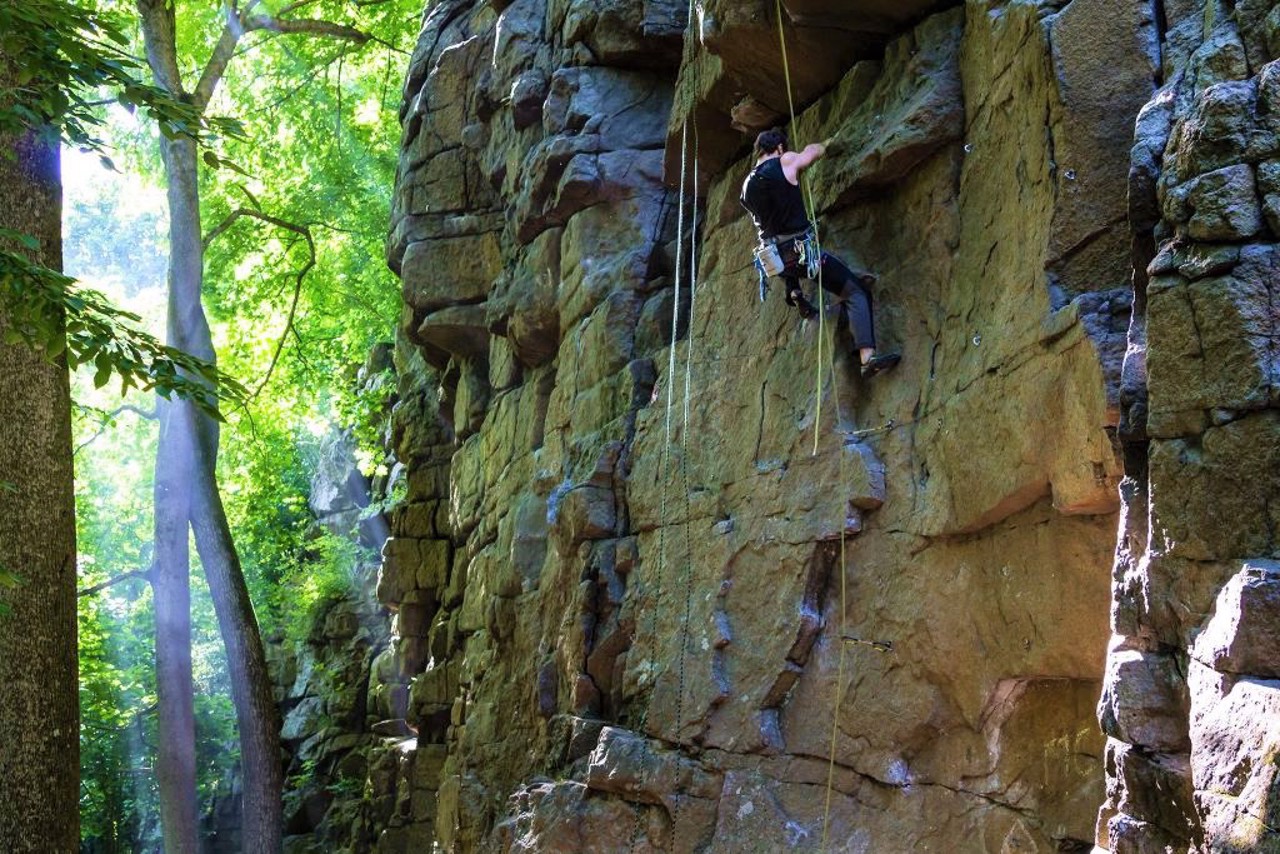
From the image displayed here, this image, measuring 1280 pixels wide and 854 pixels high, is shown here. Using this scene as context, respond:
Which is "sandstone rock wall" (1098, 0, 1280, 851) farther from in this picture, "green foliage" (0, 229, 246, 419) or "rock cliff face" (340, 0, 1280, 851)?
"green foliage" (0, 229, 246, 419)

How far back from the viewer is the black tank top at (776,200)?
8641 mm

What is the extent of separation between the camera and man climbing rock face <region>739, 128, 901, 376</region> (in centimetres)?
832

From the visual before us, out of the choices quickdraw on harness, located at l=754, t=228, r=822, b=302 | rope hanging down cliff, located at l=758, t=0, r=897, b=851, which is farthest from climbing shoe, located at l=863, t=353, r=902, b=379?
quickdraw on harness, located at l=754, t=228, r=822, b=302

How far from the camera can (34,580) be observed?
23.9ft

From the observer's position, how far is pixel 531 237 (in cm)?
1377

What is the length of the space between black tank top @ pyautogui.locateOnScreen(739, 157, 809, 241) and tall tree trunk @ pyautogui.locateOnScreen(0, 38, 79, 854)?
4.25 meters

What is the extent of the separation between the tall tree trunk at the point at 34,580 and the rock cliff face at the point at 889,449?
3755 mm

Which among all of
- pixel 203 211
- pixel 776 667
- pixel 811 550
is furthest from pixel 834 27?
pixel 203 211

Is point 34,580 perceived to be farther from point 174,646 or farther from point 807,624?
point 174,646

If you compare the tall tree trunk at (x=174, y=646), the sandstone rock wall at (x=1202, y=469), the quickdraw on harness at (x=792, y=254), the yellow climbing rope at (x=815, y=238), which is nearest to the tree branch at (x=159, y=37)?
the tall tree trunk at (x=174, y=646)

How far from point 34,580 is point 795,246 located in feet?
16.0

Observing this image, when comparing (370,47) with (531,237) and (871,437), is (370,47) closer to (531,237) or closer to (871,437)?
(531,237)

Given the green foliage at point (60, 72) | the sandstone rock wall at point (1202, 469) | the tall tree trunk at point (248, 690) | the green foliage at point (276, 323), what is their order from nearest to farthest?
the sandstone rock wall at point (1202, 469), the green foliage at point (60, 72), the tall tree trunk at point (248, 690), the green foliage at point (276, 323)

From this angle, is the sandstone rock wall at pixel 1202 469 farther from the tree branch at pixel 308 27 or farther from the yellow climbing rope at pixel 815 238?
the tree branch at pixel 308 27
